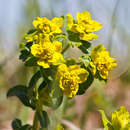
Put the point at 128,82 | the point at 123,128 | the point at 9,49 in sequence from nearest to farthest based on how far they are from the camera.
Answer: the point at 123,128 → the point at 9,49 → the point at 128,82

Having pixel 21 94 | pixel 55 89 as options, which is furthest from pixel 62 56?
pixel 21 94

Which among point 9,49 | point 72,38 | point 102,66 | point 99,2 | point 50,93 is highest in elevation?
point 99,2

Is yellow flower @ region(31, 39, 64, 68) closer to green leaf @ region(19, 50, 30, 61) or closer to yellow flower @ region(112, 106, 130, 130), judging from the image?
green leaf @ region(19, 50, 30, 61)

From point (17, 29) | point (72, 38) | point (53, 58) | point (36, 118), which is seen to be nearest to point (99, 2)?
point (72, 38)

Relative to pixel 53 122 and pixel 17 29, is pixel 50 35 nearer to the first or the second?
pixel 53 122

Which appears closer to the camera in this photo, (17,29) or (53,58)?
(53,58)

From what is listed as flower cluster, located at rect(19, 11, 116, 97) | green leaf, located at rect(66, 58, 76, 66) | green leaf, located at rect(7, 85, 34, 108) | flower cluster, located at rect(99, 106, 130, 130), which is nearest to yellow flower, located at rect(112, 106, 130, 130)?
flower cluster, located at rect(99, 106, 130, 130)

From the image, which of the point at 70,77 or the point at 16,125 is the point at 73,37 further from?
the point at 16,125
